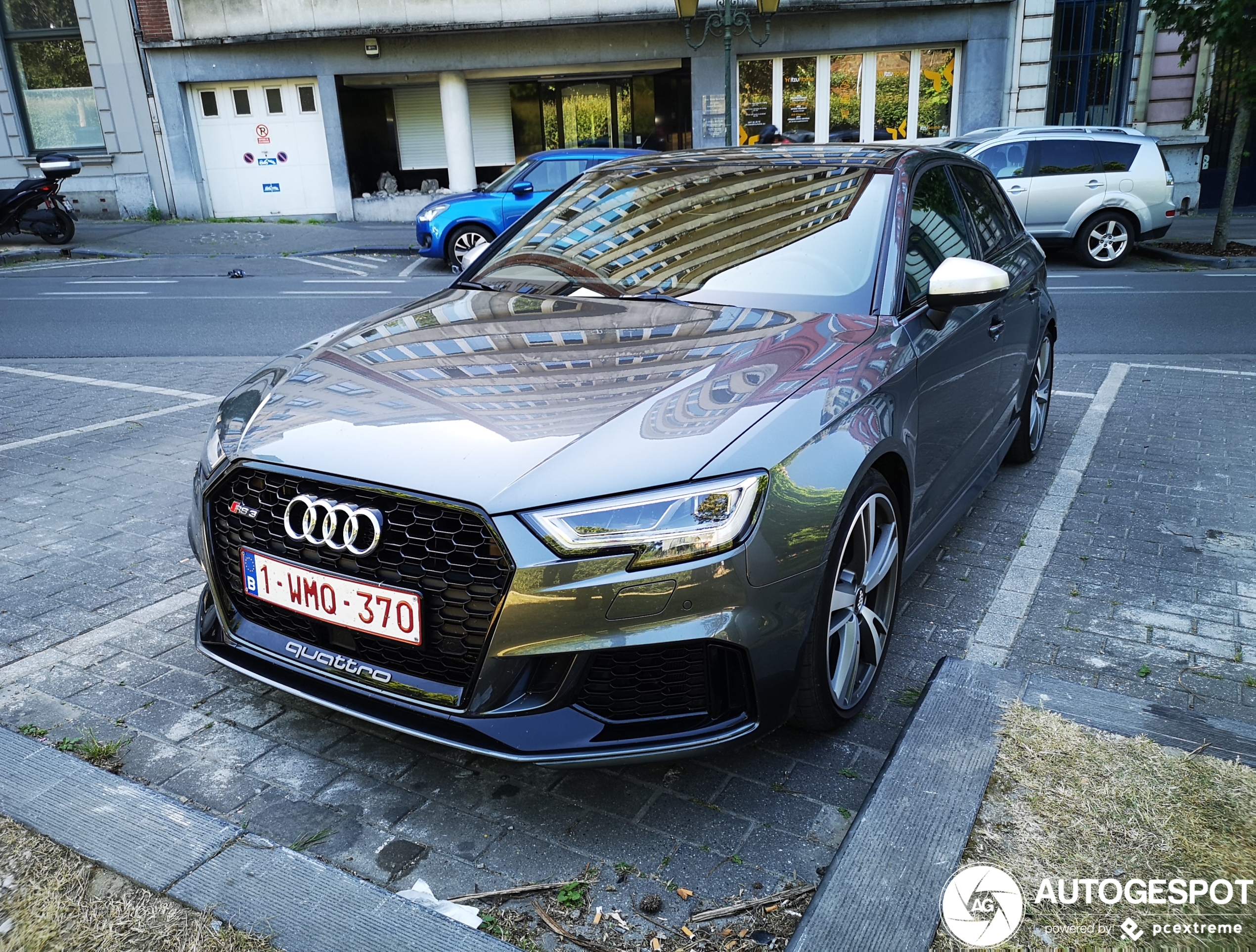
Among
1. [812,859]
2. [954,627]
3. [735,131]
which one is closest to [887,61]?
[735,131]

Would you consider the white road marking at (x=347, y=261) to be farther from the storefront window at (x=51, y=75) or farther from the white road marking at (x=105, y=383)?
the storefront window at (x=51, y=75)

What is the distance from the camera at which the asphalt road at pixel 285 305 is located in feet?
28.7

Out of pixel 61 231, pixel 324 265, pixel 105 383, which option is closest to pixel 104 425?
pixel 105 383

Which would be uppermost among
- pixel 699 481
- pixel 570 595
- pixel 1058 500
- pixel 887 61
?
pixel 887 61

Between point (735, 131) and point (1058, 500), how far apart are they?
16.6 meters

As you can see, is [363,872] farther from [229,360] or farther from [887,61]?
[887,61]

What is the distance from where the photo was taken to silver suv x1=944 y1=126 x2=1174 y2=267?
519 inches

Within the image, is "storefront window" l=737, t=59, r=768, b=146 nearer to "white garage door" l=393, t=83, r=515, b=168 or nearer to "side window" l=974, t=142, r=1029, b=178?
"white garage door" l=393, t=83, r=515, b=168

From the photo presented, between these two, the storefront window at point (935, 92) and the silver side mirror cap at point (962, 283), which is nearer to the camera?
the silver side mirror cap at point (962, 283)

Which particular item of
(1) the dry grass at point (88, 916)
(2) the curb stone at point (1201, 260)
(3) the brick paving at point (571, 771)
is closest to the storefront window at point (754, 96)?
(2) the curb stone at point (1201, 260)

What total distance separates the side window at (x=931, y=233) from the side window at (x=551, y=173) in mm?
10570

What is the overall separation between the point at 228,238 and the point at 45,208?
9.90 ft

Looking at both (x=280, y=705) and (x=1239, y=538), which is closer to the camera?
(x=280, y=705)

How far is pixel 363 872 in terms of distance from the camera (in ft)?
7.55
